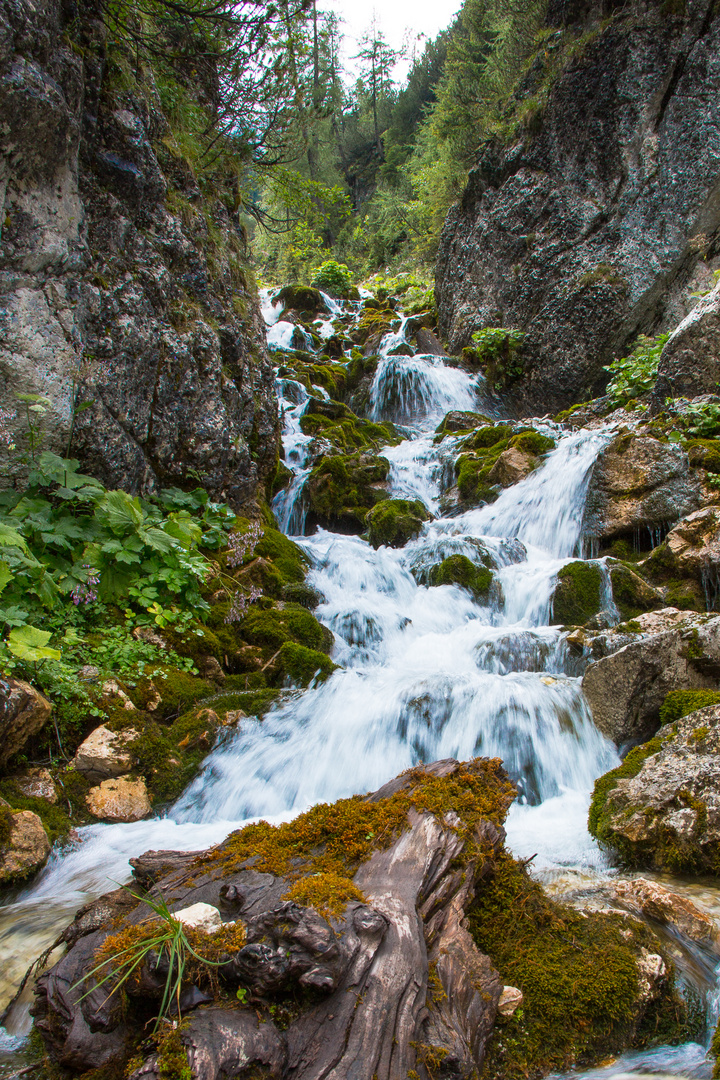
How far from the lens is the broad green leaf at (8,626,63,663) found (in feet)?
11.5

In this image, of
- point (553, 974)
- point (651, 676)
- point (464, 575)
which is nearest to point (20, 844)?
point (553, 974)

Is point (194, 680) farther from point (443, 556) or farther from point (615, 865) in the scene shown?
point (443, 556)

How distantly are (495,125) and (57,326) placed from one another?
54.3 feet

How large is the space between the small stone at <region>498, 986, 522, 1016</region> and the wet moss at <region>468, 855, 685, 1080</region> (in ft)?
Answer: 0.08

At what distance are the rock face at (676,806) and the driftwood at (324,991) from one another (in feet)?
4.99

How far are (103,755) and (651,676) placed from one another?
4351 mm

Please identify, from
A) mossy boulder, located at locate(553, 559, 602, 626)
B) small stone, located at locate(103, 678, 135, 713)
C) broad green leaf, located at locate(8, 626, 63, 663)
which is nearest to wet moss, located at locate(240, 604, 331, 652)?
A: small stone, located at locate(103, 678, 135, 713)

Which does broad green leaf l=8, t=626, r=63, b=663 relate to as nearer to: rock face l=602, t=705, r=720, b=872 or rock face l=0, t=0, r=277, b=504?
rock face l=0, t=0, r=277, b=504

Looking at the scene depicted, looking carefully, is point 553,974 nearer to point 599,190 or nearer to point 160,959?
point 160,959

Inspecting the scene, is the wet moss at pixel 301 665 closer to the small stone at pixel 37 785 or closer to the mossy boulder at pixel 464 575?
the small stone at pixel 37 785

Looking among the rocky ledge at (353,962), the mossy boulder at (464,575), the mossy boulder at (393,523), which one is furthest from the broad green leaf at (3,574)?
the mossy boulder at (393,523)

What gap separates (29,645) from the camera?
3.69 meters

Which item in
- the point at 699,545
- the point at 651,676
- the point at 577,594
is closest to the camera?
the point at 651,676

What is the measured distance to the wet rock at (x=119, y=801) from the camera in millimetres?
3990
